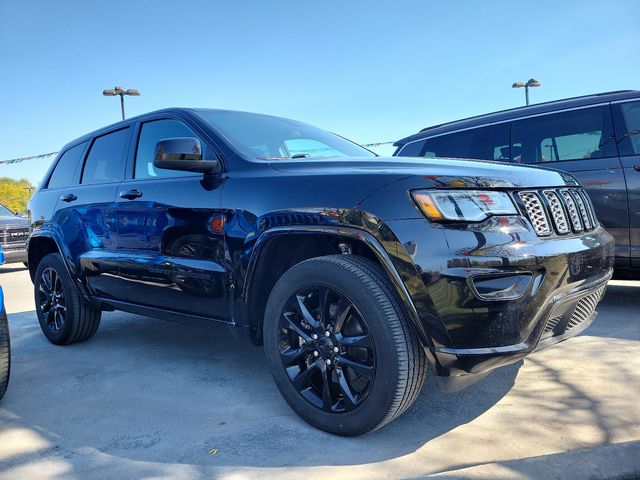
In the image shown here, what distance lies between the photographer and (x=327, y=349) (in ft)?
8.10

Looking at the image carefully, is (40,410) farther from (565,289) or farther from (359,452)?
(565,289)

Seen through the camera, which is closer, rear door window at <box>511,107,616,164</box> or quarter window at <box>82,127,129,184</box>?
quarter window at <box>82,127,129,184</box>

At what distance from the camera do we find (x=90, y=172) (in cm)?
431

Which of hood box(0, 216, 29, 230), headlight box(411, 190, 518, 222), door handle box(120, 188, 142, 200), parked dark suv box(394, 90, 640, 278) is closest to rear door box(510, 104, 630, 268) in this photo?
parked dark suv box(394, 90, 640, 278)

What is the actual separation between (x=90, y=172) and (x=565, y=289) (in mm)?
3692

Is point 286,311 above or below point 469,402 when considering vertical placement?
above

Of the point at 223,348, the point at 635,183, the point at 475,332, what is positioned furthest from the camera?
the point at 635,183

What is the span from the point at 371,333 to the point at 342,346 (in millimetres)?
218

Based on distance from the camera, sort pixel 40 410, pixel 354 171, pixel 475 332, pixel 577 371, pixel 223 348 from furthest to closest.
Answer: pixel 223 348, pixel 577 371, pixel 40 410, pixel 354 171, pixel 475 332

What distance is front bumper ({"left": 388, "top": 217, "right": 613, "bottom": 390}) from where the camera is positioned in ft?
6.73

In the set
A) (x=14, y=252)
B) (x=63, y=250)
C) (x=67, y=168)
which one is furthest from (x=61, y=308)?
(x=14, y=252)

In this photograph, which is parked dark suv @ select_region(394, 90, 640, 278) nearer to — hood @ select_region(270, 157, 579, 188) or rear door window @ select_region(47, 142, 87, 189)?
hood @ select_region(270, 157, 579, 188)

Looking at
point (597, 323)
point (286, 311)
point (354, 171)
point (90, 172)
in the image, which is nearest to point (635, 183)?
point (597, 323)

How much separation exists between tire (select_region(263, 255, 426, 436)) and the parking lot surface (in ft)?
0.51
